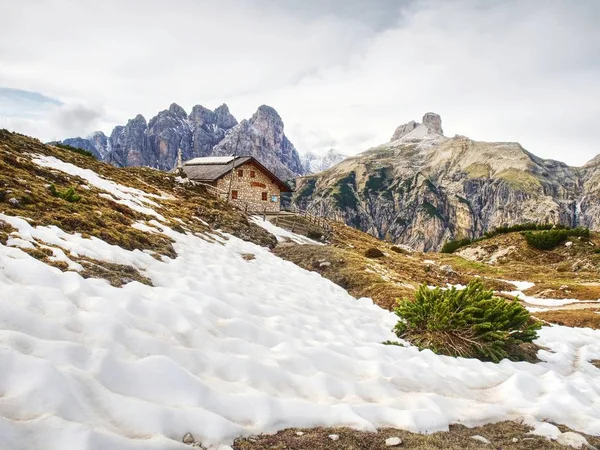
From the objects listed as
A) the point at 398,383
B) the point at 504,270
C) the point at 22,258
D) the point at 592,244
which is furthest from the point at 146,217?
the point at 592,244

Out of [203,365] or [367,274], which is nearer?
[203,365]

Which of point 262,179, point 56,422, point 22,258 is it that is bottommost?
point 56,422

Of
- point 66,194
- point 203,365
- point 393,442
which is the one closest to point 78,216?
point 66,194

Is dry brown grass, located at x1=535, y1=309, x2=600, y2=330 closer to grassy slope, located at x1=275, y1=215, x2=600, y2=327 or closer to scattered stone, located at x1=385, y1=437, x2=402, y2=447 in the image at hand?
grassy slope, located at x1=275, y1=215, x2=600, y2=327

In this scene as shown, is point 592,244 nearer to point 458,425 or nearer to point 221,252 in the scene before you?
point 221,252

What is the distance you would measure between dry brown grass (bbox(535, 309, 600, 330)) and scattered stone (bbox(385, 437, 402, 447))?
1519 cm

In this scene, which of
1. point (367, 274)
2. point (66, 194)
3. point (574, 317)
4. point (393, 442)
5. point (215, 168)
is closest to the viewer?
point (393, 442)

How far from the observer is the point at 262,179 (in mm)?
52469

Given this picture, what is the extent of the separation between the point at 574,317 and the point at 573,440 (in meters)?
14.5

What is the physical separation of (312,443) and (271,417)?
65 centimetres

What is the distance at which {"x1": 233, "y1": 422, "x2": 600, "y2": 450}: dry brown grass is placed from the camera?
4.23 m

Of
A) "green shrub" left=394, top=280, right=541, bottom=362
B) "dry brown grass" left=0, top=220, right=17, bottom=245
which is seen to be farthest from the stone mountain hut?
Answer: "dry brown grass" left=0, top=220, right=17, bottom=245

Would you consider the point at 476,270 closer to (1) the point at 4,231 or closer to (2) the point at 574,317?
(2) the point at 574,317

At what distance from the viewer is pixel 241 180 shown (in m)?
49.5
